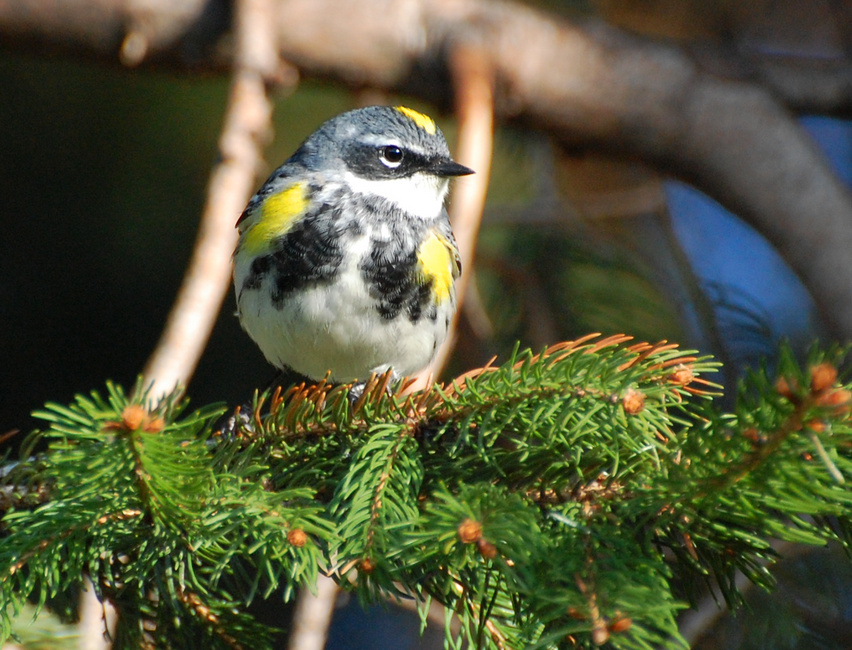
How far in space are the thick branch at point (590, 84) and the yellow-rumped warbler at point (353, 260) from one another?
106 cm

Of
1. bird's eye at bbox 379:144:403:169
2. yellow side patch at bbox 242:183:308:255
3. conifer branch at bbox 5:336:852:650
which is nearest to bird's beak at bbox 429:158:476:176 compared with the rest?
bird's eye at bbox 379:144:403:169

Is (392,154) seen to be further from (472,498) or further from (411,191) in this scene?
(472,498)

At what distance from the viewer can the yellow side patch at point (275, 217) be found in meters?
2.72

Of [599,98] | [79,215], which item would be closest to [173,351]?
[79,215]

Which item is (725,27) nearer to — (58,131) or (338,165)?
(338,165)

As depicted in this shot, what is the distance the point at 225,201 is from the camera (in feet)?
9.63

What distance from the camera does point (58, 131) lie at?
4.33 m

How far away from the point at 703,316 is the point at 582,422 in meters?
2.58

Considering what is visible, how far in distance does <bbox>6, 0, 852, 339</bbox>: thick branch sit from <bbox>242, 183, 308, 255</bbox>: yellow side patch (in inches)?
53.9

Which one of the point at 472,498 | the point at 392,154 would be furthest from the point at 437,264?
the point at 472,498

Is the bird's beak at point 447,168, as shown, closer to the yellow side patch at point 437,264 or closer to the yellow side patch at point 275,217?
the yellow side patch at point 437,264

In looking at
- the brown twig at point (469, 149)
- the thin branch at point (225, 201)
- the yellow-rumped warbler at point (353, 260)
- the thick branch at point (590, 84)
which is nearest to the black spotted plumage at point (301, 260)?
the yellow-rumped warbler at point (353, 260)

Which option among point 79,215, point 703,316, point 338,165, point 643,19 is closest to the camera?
point 338,165

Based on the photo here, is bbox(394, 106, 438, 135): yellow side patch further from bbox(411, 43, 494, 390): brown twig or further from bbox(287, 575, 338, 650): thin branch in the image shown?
bbox(287, 575, 338, 650): thin branch
